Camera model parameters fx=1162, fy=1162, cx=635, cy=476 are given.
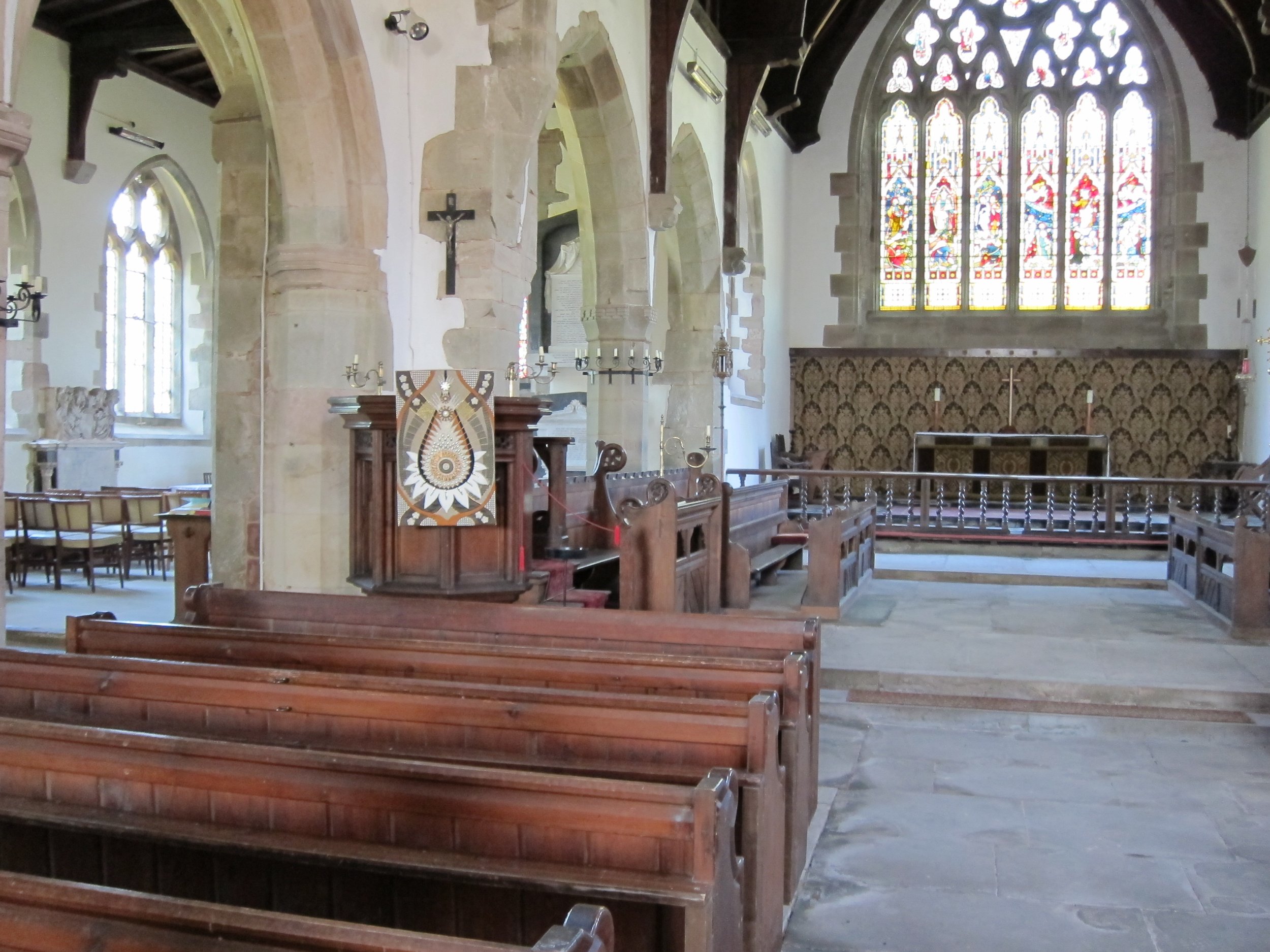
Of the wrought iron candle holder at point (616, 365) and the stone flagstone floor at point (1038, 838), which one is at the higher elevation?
the wrought iron candle holder at point (616, 365)

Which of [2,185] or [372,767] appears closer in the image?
[372,767]

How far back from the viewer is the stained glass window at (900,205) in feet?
51.9

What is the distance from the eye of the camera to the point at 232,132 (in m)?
5.96

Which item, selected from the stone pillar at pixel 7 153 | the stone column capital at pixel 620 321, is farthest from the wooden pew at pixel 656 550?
the stone column capital at pixel 620 321

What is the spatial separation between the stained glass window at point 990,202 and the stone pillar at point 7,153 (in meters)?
13.8

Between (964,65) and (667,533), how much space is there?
12416 millimetres

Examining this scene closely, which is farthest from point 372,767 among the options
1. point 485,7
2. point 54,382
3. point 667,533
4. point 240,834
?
point 54,382

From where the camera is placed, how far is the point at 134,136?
11953 mm

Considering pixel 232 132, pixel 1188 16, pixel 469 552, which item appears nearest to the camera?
pixel 469 552

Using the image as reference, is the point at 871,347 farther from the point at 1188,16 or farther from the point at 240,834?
the point at 240,834

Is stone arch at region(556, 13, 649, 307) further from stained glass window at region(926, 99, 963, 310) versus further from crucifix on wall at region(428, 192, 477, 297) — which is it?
stained glass window at region(926, 99, 963, 310)

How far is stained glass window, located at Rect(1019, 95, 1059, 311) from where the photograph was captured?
15.4 metres

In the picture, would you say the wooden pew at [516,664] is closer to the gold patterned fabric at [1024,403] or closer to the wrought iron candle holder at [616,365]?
the wrought iron candle holder at [616,365]

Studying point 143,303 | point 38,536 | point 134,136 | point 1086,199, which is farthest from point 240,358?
point 1086,199
